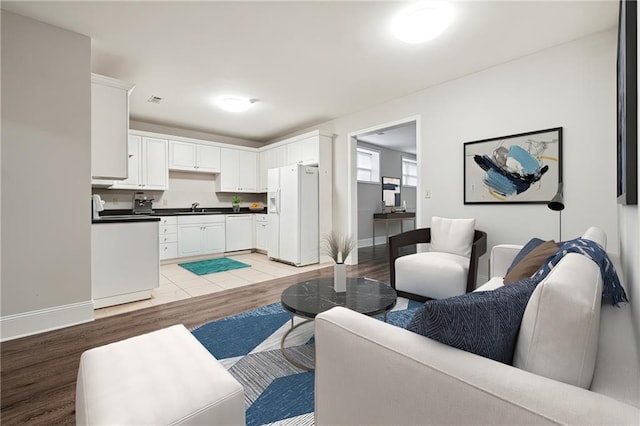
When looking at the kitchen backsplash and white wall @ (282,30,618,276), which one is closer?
white wall @ (282,30,618,276)

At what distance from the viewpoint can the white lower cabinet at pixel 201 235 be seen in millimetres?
5098

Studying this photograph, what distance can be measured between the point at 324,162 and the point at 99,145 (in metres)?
3.12

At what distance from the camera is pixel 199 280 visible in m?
3.81

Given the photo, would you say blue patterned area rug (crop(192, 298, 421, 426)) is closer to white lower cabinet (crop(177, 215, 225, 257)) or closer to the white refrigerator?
the white refrigerator

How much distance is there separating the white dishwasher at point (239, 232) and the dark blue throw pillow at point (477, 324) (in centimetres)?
532

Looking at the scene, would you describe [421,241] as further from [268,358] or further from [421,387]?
[421,387]

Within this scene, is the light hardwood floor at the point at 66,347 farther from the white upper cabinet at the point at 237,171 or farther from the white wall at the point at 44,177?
the white upper cabinet at the point at 237,171

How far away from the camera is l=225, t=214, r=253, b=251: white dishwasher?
5.64m

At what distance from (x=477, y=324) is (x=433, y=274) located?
6.87 ft

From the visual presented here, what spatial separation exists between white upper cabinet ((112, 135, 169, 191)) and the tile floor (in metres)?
1.48

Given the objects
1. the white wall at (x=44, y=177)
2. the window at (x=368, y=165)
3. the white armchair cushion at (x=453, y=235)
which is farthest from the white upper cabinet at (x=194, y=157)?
the white armchair cushion at (x=453, y=235)

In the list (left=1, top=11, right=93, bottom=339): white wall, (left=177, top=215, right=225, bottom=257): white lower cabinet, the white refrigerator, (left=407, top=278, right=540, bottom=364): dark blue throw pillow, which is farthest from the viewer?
Result: (left=177, top=215, right=225, bottom=257): white lower cabinet

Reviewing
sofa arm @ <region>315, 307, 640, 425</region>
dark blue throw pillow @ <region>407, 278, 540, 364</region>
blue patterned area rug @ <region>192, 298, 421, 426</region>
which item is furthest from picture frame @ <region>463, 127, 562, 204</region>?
sofa arm @ <region>315, 307, 640, 425</region>

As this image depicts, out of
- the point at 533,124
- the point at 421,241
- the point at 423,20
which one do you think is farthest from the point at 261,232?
the point at 533,124
